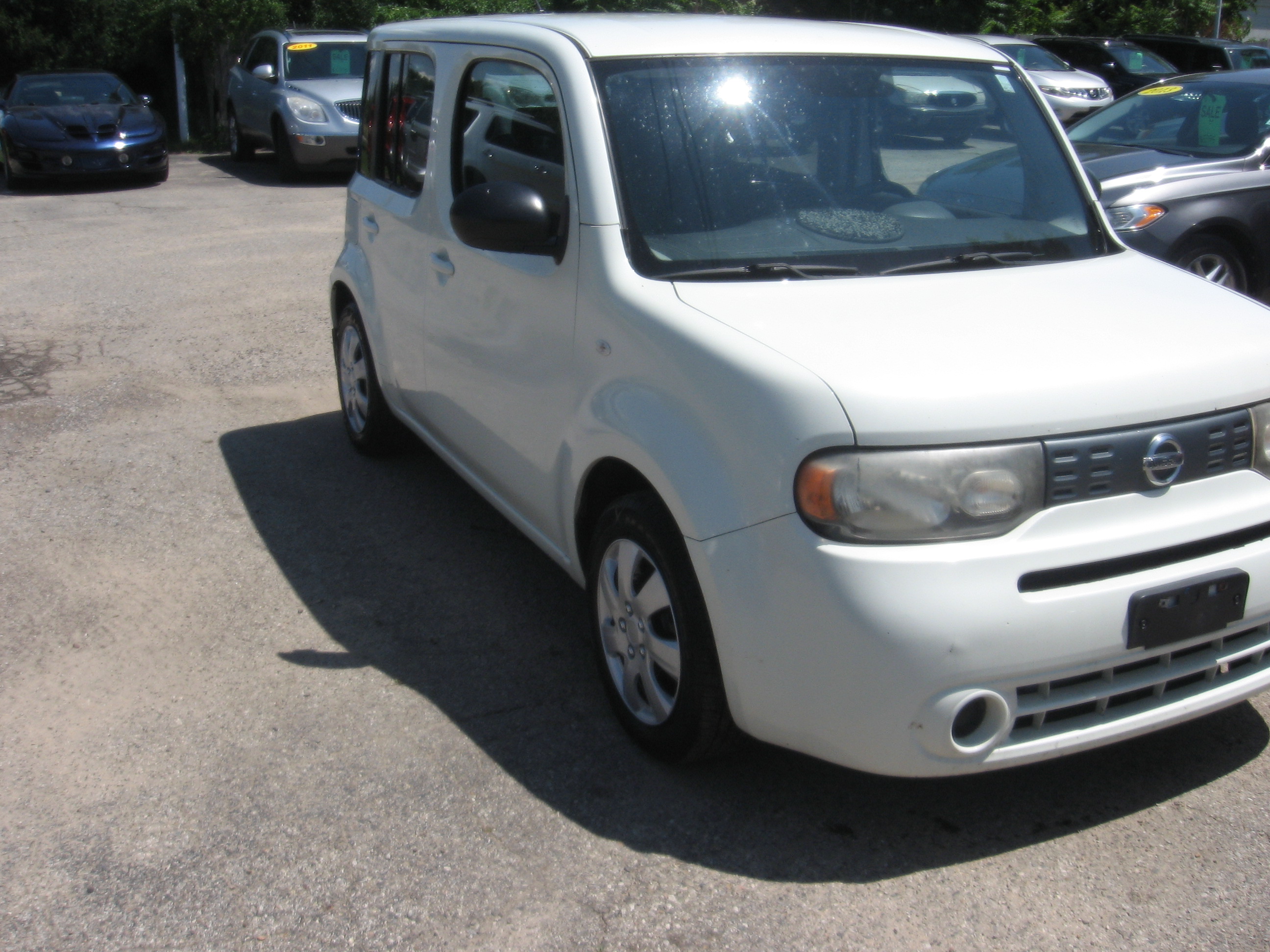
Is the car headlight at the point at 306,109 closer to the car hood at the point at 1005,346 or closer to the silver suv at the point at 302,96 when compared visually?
the silver suv at the point at 302,96

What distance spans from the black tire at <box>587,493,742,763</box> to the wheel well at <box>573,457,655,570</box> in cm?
8

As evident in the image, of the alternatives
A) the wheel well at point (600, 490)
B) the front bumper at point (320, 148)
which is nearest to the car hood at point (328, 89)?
the front bumper at point (320, 148)

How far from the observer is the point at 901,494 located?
251 cm

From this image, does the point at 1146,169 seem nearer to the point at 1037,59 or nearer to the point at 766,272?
the point at 766,272

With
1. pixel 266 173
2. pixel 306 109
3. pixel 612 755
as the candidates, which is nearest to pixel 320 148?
pixel 306 109

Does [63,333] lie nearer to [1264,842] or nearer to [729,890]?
[729,890]

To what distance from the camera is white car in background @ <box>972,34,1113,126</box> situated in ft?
58.3

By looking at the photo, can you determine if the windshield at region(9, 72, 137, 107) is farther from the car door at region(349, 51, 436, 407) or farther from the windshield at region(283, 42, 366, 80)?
the car door at region(349, 51, 436, 407)

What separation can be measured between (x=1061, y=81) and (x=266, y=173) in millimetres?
11736

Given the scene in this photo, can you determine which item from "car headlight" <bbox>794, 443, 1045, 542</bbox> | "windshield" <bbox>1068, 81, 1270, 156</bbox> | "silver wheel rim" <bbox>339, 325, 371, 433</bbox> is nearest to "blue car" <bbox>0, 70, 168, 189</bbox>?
"silver wheel rim" <bbox>339, 325, 371, 433</bbox>

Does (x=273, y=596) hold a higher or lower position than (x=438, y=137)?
lower

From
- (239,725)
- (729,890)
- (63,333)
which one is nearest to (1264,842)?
(729,890)

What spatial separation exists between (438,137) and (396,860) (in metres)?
2.55

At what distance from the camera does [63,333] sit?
8000 mm
